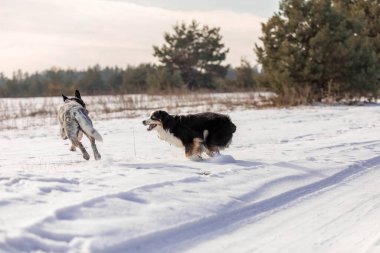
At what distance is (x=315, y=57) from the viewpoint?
74.1 feet

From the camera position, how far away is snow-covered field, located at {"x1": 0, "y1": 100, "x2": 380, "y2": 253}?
13.5ft

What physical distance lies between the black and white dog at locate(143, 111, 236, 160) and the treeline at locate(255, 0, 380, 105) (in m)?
14.5

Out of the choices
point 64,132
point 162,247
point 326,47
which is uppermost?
point 326,47

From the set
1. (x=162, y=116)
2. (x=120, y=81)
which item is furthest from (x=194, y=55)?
(x=162, y=116)

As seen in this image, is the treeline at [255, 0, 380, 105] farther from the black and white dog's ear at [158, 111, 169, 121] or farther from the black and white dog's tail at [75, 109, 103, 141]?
the black and white dog's tail at [75, 109, 103, 141]

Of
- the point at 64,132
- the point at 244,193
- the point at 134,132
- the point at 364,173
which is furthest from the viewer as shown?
the point at 134,132

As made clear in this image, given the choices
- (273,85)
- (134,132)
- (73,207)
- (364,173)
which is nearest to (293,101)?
(273,85)

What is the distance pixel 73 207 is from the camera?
15.7 feet

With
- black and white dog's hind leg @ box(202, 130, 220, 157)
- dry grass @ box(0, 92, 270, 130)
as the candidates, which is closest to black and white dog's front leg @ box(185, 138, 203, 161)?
black and white dog's hind leg @ box(202, 130, 220, 157)

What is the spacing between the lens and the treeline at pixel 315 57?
22828 mm

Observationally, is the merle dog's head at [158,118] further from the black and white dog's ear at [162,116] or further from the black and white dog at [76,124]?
the black and white dog at [76,124]

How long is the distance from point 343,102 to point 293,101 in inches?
122

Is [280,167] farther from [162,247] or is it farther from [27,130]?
[27,130]

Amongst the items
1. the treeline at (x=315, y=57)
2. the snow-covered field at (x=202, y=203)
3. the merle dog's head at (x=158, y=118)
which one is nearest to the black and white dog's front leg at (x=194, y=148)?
the snow-covered field at (x=202, y=203)
